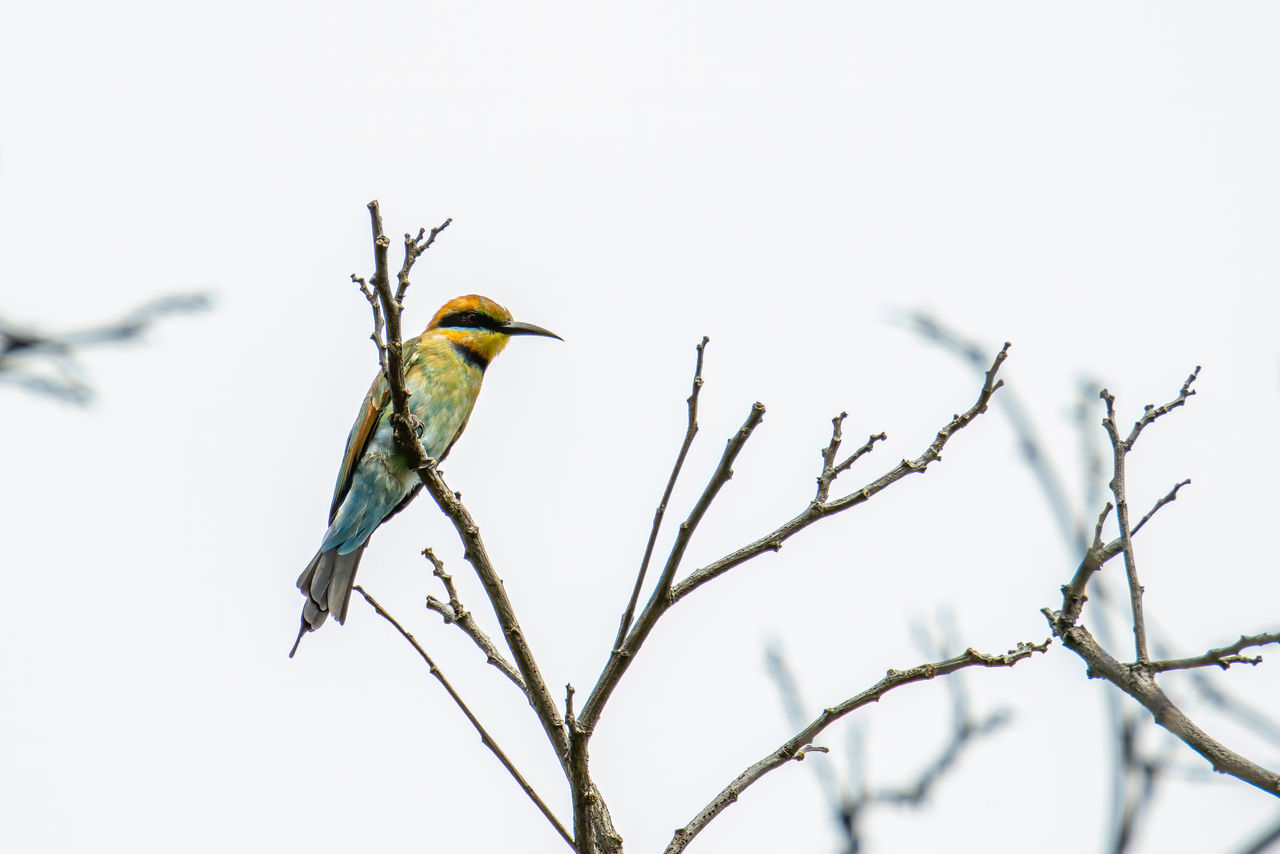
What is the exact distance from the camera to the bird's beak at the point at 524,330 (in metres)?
6.76

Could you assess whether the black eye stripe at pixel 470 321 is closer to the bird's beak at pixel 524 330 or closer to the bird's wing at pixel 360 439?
the bird's beak at pixel 524 330

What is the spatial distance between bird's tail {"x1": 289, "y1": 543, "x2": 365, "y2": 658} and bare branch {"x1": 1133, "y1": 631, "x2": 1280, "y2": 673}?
145 inches

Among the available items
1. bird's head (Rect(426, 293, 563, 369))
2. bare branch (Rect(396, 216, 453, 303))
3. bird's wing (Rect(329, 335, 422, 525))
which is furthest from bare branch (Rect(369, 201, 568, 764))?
bird's head (Rect(426, 293, 563, 369))

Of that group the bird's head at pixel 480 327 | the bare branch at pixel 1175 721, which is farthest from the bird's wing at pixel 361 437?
the bare branch at pixel 1175 721

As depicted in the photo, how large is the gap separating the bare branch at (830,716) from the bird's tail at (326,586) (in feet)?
9.10

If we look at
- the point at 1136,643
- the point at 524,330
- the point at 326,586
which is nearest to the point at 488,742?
the point at 1136,643

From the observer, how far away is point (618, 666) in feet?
9.03

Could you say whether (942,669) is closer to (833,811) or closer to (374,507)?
(833,811)

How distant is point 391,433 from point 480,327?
1.24 meters

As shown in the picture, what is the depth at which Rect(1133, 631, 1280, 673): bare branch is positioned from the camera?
201cm

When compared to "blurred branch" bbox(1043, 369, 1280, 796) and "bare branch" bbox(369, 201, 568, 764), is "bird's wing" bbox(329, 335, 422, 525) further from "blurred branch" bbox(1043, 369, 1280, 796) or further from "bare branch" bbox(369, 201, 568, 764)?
"blurred branch" bbox(1043, 369, 1280, 796)

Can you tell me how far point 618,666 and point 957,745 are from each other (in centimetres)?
89

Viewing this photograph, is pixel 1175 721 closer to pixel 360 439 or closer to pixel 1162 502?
pixel 1162 502

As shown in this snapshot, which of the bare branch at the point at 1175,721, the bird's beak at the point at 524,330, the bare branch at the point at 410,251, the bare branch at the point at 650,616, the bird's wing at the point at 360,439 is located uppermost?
the bird's beak at the point at 524,330
